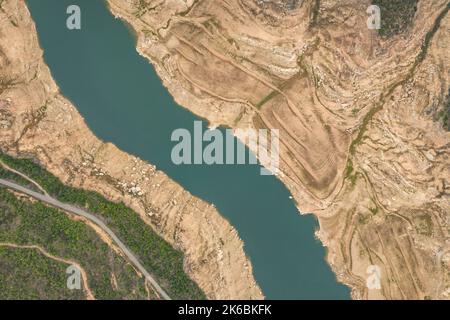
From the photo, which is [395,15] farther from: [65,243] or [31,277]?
[31,277]

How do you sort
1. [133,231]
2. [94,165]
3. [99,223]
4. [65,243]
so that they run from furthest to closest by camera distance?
[94,165]
[133,231]
[99,223]
[65,243]

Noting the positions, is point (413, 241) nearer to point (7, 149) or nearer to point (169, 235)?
point (169, 235)

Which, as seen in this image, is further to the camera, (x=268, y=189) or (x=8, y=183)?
(x=268, y=189)

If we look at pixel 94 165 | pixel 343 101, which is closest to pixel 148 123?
pixel 94 165

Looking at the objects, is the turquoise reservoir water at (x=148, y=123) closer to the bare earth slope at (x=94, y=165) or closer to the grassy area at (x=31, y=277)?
the bare earth slope at (x=94, y=165)

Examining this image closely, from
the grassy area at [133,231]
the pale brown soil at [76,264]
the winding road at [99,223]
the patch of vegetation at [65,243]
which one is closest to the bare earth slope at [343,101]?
the grassy area at [133,231]

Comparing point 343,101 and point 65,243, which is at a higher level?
point 343,101

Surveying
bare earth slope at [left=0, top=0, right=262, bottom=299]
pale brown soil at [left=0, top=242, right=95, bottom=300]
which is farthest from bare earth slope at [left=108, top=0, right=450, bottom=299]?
pale brown soil at [left=0, top=242, right=95, bottom=300]

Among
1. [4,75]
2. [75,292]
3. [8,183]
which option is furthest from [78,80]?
[75,292]
